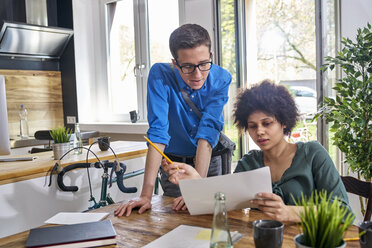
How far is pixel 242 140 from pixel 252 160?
1965mm

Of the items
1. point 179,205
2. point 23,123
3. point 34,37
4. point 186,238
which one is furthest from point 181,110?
point 23,123

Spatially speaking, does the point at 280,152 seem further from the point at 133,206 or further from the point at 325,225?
the point at 325,225

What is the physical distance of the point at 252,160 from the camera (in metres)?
1.57

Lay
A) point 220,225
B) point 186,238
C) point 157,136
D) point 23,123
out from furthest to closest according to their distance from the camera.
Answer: point 23,123
point 157,136
point 186,238
point 220,225

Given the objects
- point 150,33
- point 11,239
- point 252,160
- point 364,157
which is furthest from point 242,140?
point 11,239

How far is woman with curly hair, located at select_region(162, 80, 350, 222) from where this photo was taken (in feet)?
4.45

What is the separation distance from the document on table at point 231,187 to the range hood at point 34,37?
338cm

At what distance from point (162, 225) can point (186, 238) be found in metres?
0.17

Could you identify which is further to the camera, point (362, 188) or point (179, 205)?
point (362, 188)

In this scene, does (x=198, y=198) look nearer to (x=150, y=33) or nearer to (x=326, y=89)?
(x=326, y=89)

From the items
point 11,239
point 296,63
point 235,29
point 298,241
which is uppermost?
point 235,29

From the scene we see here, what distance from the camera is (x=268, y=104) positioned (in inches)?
58.4

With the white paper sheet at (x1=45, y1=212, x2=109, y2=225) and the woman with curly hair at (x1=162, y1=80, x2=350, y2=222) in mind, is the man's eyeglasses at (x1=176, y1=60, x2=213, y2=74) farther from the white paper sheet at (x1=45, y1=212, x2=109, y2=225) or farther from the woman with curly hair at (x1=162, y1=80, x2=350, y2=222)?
the white paper sheet at (x1=45, y1=212, x2=109, y2=225)

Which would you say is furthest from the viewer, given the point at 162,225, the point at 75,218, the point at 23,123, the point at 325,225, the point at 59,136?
the point at 23,123
